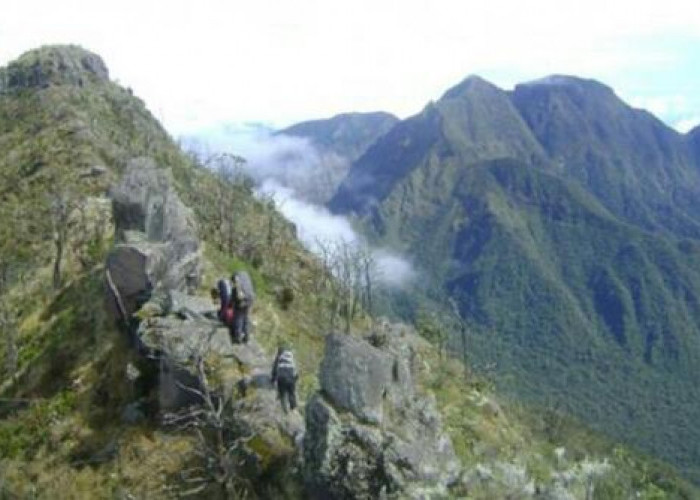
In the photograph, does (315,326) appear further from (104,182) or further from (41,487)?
(41,487)

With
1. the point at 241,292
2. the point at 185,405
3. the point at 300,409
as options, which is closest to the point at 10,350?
the point at 241,292

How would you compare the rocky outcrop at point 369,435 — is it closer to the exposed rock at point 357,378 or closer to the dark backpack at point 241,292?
the exposed rock at point 357,378

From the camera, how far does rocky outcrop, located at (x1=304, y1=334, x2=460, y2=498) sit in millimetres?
29312

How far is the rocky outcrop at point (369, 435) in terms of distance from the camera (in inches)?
1154

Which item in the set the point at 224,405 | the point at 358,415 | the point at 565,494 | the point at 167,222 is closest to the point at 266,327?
the point at 167,222

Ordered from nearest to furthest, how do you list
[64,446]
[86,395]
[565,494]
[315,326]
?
1. [565,494]
2. [64,446]
3. [86,395]
4. [315,326]

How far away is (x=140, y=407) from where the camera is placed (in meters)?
37.0

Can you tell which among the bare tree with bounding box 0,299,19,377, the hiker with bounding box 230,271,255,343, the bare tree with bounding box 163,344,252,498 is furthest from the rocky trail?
the bare tree with bounding box 0,299,19,377

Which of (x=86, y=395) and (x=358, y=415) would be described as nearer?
(x=358, y=415)

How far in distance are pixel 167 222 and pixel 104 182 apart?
60.5m

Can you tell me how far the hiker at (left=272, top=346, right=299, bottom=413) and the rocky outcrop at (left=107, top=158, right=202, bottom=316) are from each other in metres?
10.3

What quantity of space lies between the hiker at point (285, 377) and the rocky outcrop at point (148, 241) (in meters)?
10.3

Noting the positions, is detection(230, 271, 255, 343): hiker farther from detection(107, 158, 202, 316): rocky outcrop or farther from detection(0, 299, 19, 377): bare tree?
detection(0, 299, 19, 377): bare tree

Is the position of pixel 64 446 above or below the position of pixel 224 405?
below
